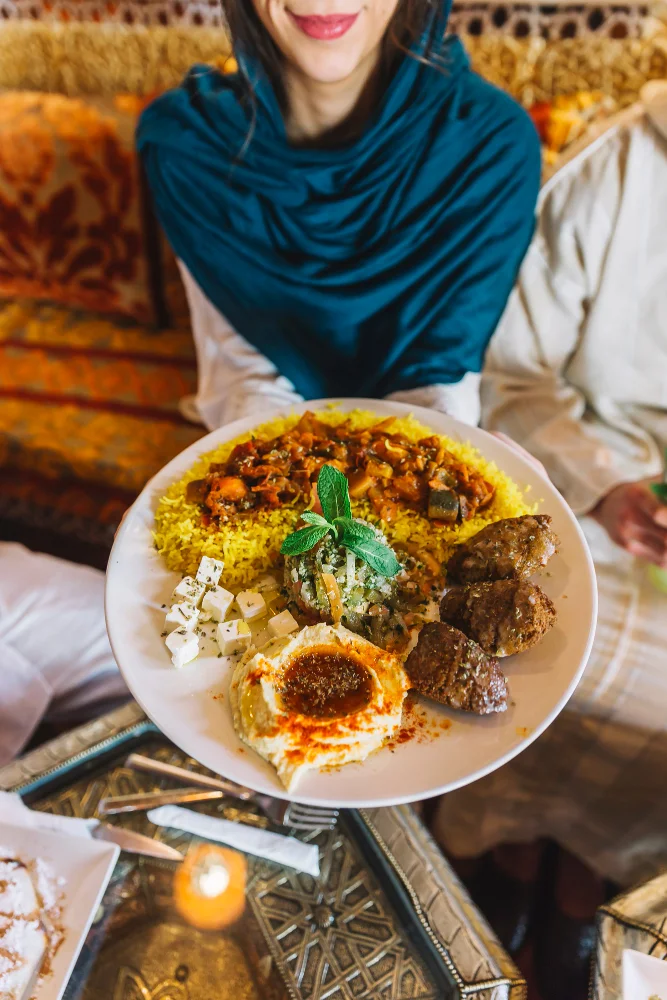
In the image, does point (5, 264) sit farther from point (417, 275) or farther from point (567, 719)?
point (567, 719)

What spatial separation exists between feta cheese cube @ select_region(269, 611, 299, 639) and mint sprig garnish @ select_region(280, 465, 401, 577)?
0.32 feet

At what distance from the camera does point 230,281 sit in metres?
1.83

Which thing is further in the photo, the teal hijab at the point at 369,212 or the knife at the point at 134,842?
the teal hijab at the point at 369,212

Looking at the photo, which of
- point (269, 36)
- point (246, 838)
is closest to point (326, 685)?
point (246, 838)

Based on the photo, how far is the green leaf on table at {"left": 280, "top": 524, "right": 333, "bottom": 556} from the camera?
1.03 m

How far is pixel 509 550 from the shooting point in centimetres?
106

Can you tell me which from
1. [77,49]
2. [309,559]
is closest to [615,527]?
[309,559]

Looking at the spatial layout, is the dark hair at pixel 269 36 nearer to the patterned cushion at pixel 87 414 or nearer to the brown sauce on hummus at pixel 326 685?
the patterned cushion at pixel 87 414

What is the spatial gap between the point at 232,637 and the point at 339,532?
0.23 metres

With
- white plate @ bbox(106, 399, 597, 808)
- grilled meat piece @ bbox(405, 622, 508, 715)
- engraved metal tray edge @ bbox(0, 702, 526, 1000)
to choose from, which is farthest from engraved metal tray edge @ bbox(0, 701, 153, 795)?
grilled meat piece @ bbox(405, 622, 508, 715)

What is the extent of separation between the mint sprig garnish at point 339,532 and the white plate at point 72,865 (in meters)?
0.63

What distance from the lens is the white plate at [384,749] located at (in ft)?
2.85

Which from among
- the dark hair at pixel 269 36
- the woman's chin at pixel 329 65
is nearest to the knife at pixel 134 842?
the woman's chin at pixel 329 65

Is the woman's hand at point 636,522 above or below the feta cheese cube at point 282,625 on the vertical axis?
below
